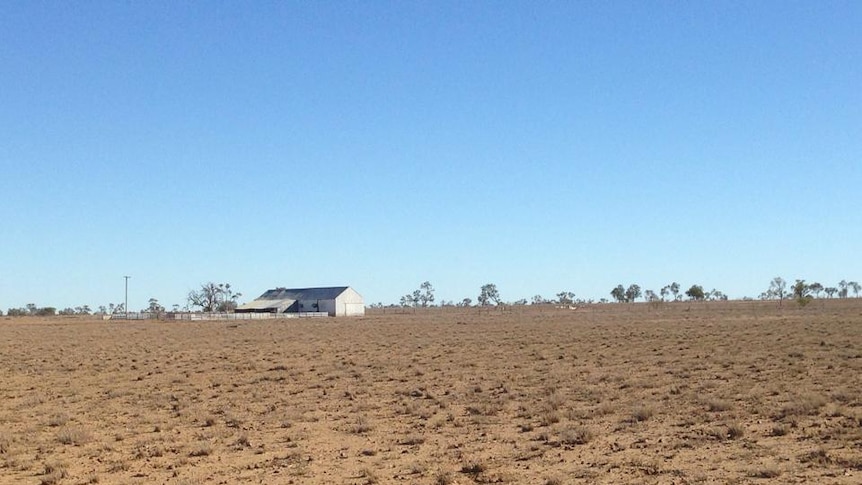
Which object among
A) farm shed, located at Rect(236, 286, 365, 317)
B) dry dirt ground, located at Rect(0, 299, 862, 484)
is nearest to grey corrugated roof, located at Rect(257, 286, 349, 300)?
farm shed, located at Rect(236, 286, 365, 317)

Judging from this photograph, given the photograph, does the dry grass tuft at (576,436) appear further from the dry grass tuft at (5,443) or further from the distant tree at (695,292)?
the distant tree at (695,292)

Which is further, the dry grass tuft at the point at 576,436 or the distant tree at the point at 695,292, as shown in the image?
the distant tree at the point at 695,292

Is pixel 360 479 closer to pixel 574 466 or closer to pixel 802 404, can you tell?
pixel 574 466

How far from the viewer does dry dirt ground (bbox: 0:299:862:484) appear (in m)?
12.0

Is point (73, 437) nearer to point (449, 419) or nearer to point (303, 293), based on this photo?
point (449, 419)

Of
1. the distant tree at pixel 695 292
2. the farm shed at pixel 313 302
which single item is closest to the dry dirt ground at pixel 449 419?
the farm shed at pixel 313 302

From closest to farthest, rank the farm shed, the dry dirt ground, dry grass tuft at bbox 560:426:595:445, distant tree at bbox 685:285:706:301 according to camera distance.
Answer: the dry dirt ground → dry grass tuft at bbox 560:426:595:445 → the farm shed → distant tree at bbox 685:285:706:301

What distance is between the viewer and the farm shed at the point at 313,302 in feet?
395

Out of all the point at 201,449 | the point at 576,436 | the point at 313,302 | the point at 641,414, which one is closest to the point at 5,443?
the point at 201,449

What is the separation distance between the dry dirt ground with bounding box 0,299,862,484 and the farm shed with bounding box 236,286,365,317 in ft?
284

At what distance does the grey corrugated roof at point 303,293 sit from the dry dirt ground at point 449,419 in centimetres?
8813

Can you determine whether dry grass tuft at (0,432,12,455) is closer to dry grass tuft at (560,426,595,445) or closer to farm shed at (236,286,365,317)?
dry grass tuft at (560,426,595,445)

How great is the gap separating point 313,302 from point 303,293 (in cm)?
509

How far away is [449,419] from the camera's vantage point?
16984mm
